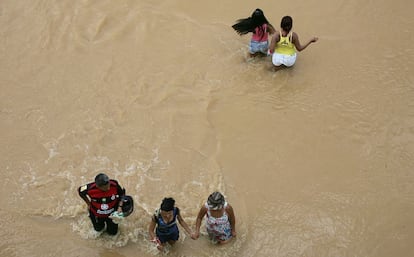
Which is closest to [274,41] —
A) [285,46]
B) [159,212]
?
[285,46]

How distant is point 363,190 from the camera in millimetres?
6641

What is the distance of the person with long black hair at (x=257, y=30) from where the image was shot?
785 cm

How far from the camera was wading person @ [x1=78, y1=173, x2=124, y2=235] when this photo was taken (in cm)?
541

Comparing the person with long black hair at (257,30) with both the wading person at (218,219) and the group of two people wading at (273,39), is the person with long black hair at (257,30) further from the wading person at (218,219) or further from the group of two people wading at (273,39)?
the wading person at (218,219)

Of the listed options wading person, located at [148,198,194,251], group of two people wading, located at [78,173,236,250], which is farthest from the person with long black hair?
wading person, located at [148,198,194,251]

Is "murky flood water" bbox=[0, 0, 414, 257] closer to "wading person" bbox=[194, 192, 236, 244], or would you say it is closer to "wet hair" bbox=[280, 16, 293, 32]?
"wading person" bbox=[194, 192, 236, 244]

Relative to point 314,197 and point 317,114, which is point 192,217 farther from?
point 317,114

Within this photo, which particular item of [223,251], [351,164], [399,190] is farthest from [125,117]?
[399,190]

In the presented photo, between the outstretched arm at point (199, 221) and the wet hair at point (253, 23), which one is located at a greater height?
the wet hair at point (253, 23)

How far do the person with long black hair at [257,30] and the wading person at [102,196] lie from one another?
140 inches

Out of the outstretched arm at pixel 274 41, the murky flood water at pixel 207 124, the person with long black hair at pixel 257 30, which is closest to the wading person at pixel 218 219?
the murky flood water at pixel 207 124

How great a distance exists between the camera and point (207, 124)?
7.44 metres

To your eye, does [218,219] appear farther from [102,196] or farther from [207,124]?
[207,124]

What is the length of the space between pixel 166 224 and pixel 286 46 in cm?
354
